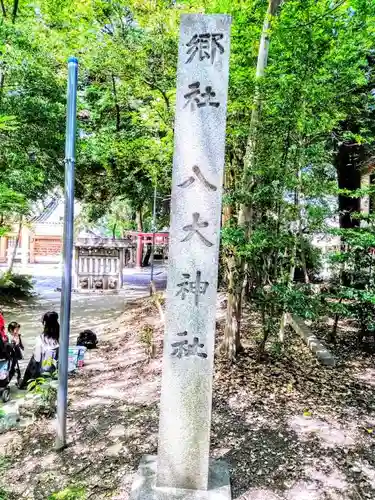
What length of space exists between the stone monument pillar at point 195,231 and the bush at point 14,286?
12.3 metres

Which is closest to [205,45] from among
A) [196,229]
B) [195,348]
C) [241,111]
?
[196,229]

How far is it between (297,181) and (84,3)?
8652 millimetres

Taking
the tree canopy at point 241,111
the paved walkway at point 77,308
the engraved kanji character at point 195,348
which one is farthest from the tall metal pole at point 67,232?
the paved walkway at point 77,308

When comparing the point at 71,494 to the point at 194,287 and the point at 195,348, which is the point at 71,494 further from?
the point at 194,287

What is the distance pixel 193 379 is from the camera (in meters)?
2.70

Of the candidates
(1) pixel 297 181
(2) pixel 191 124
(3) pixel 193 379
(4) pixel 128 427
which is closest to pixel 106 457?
(4) pixel 128 427

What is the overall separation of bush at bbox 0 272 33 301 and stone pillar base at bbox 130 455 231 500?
470 inches

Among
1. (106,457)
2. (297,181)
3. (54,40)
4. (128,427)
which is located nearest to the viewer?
(106,457)

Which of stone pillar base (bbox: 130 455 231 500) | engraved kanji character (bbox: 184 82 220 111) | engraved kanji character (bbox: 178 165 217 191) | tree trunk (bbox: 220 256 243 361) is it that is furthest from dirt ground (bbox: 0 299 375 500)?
engraved kanji character (bbox: 184 82 220 111)

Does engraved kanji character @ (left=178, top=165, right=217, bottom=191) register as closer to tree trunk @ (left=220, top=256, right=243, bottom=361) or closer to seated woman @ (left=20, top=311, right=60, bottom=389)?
tree trunk @ (left=220, top=256, right=243, bottom=361)

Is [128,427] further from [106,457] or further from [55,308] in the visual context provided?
[55,308]

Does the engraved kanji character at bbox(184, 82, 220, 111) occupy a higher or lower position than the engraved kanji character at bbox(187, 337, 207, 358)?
higher

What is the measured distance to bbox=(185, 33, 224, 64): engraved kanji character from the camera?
2.62 m

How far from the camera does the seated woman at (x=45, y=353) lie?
18.4ft
